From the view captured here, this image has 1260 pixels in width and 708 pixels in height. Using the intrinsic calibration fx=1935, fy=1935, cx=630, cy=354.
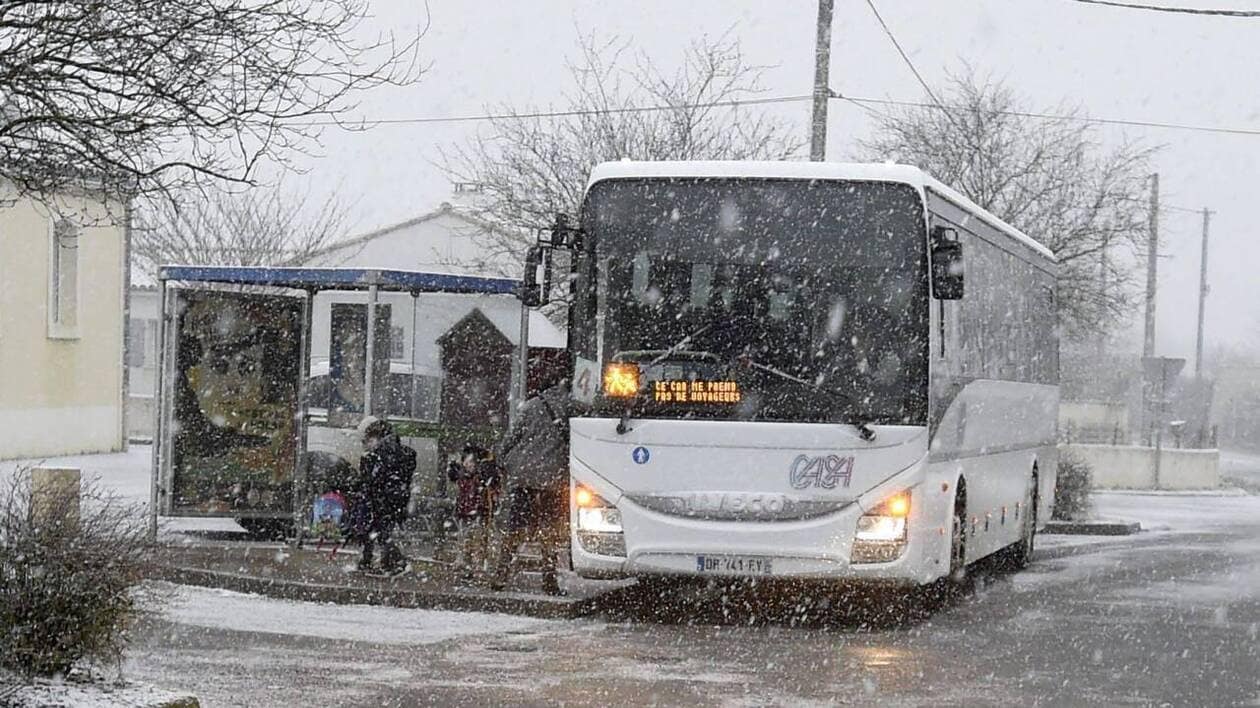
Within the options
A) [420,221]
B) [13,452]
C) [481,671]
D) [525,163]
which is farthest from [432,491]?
[420,221]

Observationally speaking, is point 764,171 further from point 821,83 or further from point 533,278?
point 821,83

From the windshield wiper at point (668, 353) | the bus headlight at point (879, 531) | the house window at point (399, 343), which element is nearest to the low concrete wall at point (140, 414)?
the house window at point (399, 343)

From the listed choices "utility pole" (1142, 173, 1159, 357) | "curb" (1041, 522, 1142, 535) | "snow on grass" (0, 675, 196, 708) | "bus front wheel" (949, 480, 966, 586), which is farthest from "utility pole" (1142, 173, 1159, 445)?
"snow on grass" (0, 675, 196, 708)

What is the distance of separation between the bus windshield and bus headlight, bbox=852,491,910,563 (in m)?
0.64

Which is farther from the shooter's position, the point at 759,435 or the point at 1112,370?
the point at 1112,370

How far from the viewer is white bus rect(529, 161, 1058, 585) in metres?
13.7

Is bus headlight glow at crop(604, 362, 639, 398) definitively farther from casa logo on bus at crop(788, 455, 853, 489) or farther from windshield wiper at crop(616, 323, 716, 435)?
casa logo on bus at crop(788, 455, 853, 489)

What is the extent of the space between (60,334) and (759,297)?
2302 cm

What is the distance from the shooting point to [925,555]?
14.1 meters

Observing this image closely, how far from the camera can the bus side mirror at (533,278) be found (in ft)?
46.4

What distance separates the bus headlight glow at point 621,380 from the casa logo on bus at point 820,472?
1283mm

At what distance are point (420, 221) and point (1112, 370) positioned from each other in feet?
176

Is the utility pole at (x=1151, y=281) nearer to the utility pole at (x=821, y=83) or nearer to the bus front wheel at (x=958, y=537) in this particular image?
the utility pole at (x=821, y=83)

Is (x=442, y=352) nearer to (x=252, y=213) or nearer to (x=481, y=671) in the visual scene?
(x=481, y=671)
